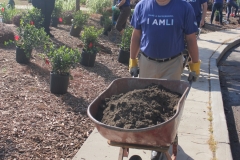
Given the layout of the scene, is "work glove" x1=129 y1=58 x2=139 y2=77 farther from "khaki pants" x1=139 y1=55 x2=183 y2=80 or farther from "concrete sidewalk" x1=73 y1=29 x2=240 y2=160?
"concrete sidewalk" x1=73 y1=29 x2=240 y2=160

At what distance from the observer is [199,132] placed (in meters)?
5.33

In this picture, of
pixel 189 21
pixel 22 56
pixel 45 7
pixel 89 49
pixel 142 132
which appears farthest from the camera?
pixel 45 7

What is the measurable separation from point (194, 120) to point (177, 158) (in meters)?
1.32

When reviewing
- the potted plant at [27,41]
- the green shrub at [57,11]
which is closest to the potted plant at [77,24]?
the green shrub at [57,11]

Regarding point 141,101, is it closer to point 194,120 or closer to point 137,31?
point 137,31

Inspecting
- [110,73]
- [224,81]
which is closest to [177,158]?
[110,73]

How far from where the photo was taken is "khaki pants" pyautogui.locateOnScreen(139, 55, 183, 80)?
4.36 meters

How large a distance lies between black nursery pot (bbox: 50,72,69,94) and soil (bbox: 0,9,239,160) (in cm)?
A: 10

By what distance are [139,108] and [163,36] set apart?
48.2 inches

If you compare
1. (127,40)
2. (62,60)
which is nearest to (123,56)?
(127,40)

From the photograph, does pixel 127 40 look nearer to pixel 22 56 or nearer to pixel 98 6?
pixel 22 56

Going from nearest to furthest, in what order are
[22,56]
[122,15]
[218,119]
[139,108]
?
[139,108] < [218,119] < [22,56] < [122,15]

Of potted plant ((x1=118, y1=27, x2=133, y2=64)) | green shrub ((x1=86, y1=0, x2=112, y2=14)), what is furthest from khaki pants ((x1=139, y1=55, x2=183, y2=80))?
green shrub ((x1=86, y1=0, x2=112, y2=14))

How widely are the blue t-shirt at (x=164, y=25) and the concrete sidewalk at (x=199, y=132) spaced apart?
3.96 feet
